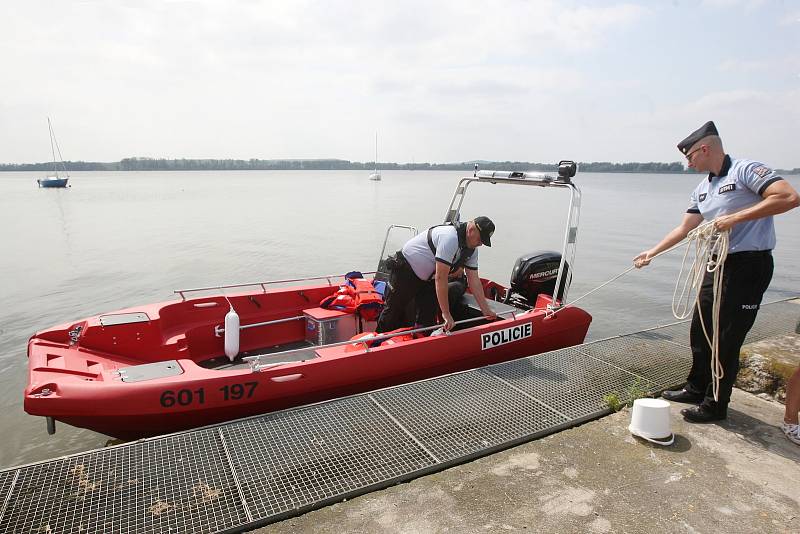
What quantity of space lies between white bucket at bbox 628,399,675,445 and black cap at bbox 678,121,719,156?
1.59 m

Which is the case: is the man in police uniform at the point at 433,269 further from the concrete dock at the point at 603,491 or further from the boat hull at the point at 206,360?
the concrete dock at the point at 603,491

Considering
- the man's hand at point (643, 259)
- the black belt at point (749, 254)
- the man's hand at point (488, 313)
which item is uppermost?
the black belt at point (749, 254)

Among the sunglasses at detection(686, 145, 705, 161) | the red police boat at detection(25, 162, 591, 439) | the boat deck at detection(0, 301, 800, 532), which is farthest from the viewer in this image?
the red police boat at detection(25, 162, 591, 439)

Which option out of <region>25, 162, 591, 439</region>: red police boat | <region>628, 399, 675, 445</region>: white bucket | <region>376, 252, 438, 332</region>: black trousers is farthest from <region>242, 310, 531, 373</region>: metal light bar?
<region>628, 399, 675, 445</region>: white bucket

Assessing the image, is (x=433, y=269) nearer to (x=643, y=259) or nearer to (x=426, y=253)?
(x=426, y=253)

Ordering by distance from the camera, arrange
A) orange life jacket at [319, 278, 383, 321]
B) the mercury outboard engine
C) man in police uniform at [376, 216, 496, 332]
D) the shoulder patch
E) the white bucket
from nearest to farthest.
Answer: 1. the shoulder patch
2. the white bucket
3. man in police uniform at [376, 216, 496, 332]
4. orange life jacket at [319, 278, 383, 321]
5. the mercury outboard engine

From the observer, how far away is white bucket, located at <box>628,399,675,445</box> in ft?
9.74

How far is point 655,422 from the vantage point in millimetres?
2975

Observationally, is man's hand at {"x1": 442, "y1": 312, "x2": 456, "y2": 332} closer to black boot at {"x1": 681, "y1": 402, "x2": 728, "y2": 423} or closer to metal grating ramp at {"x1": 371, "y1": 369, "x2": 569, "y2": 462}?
metal grating ramp at {"x1": 371, "y1": 369, "x2": 569, "y2": 462}

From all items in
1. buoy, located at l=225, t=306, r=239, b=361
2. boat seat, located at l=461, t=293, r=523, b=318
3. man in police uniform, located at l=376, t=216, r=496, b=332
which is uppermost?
man in police uniform, located at l=376, t=216, r=496, b=332

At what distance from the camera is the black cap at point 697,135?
310 centimetres

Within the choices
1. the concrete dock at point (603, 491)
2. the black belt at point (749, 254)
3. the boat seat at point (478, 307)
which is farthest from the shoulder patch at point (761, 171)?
the boat seat at point (478, 307)

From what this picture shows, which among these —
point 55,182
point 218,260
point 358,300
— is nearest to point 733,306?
point 358,300

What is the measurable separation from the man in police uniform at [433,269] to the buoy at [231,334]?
1451mm
